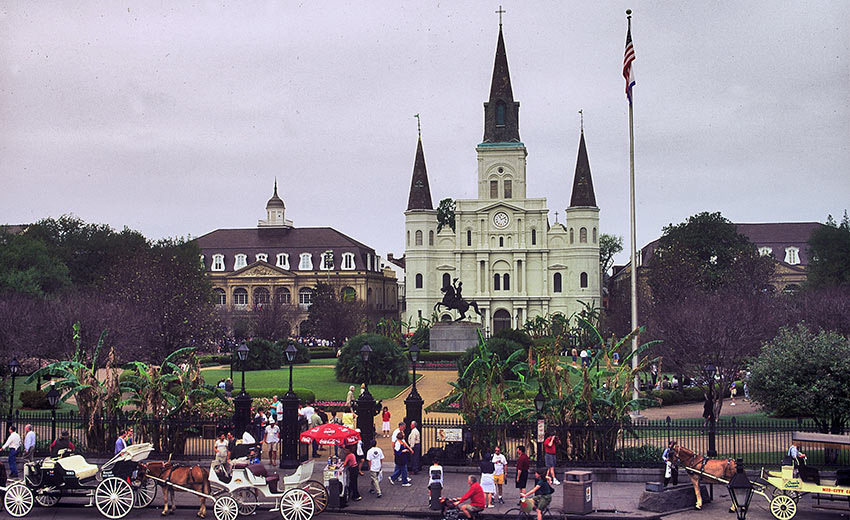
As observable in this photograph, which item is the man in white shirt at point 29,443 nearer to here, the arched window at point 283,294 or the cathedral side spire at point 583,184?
the cathedral side spire at point 583,184

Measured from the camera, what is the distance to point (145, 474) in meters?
16.4

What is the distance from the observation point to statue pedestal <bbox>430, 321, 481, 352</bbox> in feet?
178

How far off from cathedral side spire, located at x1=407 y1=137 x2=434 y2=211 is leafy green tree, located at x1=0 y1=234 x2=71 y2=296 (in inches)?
1612

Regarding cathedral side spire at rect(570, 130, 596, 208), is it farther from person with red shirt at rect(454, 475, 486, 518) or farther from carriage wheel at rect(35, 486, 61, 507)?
carriage wheel at rect(35, 486, 61, 507)

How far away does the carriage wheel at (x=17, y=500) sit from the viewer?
52.7 ft

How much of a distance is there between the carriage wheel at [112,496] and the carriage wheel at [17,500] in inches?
53.6

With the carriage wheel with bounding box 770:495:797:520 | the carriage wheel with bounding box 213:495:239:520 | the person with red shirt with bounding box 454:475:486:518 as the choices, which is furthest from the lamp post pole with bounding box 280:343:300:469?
the carriage wheel with bounding box 770:495:797:520

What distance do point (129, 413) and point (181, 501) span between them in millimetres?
6042

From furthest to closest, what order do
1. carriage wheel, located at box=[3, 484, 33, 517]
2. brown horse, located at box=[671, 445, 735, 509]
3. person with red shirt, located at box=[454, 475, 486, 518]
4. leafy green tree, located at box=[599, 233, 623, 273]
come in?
1. leafy green tree, located at box=[599, 233, 623, 273]
2. brown horse, located at box=[671, 445, 735, 509]
3. carriage wheel, located at box=[3, 484, 33, 517]
4. person with red shirt, located at box=[454, 475, 486, 518]

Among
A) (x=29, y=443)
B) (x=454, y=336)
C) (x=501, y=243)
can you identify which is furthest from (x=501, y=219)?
(x=29, y=443)

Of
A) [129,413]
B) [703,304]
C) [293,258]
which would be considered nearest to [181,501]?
[129,413]

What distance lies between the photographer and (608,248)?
125 meters

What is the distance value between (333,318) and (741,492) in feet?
176

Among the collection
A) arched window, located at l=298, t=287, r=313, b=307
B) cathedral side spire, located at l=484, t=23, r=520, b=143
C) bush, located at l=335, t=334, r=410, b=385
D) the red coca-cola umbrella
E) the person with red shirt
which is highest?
cathedral side spire, located at l=484, t=23, r=520, b=143
